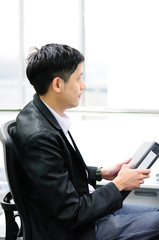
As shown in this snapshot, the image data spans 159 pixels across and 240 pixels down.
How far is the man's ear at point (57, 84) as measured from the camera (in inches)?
39.8

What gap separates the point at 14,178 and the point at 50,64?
348 mm

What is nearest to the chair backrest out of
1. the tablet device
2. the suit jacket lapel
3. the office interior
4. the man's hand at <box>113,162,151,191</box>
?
the suit jacket lapel

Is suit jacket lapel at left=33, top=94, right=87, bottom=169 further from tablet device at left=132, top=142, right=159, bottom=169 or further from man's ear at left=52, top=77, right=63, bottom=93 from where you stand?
tablet device at left=132, top=142, right=159, bottom=169

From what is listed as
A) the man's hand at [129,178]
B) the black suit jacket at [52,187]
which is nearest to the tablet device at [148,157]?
the man's hand at [129,178]

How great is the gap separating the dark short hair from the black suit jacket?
91mm

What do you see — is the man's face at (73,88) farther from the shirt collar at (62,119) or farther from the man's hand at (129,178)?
the man's hand at (129,178)

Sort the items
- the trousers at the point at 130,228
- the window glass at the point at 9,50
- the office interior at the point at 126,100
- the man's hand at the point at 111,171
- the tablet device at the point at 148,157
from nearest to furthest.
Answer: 1. the trousers at the point at 130,228
2. the tablet device at the point at 148,157
3. the man's hand at the point at 111,171
4. the office interior at the point at 126,100
5. the window glass at the point at 9,50

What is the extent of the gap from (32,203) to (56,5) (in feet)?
11.9

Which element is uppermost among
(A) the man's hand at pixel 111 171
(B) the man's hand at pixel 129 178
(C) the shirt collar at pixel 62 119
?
(C) the shirt collar at pixel 62 119

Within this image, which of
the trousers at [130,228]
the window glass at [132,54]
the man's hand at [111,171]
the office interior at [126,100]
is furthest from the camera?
the window glass at [132,54]

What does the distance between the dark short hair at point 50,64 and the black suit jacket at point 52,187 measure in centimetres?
9

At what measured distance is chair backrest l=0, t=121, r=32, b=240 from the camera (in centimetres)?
90

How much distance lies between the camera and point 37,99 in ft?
3.41

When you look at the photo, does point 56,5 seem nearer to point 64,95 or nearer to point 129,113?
point 129,113
